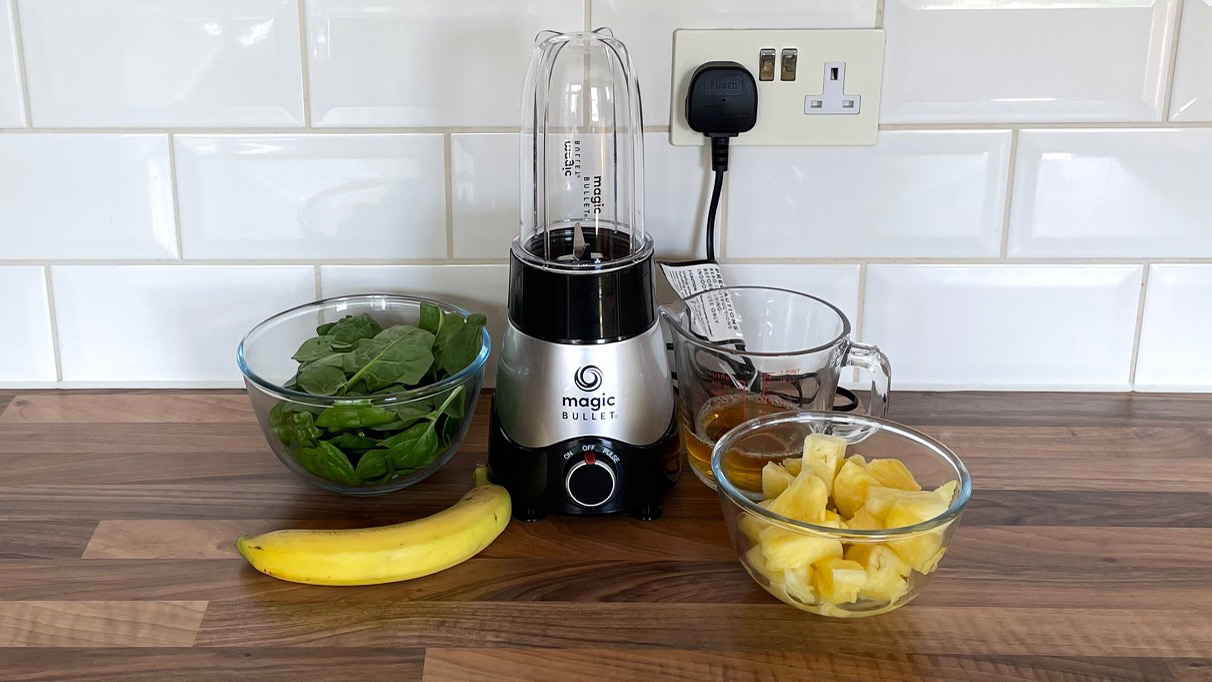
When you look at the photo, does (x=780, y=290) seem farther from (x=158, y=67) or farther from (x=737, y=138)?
(x=158, y=67)

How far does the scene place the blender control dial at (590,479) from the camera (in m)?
0.80

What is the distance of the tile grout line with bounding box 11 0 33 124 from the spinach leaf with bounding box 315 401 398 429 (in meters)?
0.42

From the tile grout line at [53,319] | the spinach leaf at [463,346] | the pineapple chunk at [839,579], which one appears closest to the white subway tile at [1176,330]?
the pineapple chunk at [839,579]

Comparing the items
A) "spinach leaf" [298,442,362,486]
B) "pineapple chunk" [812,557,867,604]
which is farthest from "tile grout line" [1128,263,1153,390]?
"spinach leaf" [298,442,362,486]

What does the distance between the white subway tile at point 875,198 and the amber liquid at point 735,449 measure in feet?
0.61

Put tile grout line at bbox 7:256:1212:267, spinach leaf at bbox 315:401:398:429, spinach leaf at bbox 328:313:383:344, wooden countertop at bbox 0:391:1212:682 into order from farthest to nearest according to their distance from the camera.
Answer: tile grout line at bbox 7:256:1212:267 < spinach leaf at bbox 328:313:383:344 < spinach leaf at bbox 315:401:398:429 < wooden countertop at bbox 0:391:1212:682

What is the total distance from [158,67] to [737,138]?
1.64 ft

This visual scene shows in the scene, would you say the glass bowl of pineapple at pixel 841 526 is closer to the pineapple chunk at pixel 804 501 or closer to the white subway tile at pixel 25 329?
the pineapple chunk at pixel 804 501

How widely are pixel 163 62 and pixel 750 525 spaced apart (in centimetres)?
63

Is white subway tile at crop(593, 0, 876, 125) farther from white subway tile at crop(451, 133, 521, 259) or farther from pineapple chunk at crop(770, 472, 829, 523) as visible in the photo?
pineapple chunk at crop(770, 472, 829, 523)

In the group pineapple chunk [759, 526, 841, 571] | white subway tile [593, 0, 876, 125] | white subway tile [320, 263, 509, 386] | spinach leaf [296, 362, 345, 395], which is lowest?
pineapple chunk [759, 526, 841, 571]

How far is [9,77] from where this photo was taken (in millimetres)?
959

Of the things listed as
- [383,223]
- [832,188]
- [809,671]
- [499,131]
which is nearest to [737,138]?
[832,188]

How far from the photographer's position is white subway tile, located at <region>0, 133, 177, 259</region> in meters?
0.98
